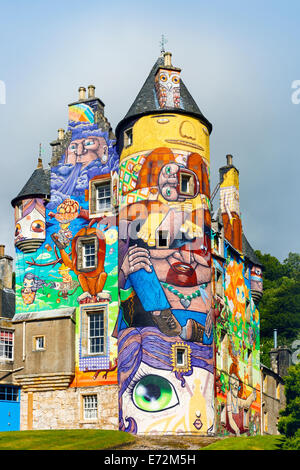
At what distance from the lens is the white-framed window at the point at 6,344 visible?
158 ft

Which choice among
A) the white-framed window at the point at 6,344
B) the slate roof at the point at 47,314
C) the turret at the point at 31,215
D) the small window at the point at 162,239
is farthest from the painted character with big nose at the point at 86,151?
the white-framed window at the point at 6,344

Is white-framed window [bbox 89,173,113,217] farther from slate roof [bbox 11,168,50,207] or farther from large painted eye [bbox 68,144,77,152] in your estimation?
slate roof [bbox 11,168,50,207]

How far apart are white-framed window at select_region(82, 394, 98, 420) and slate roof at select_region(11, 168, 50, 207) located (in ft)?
40.4

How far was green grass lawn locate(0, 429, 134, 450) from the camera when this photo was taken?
3700 centimetres

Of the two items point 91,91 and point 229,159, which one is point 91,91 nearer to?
point 91,91

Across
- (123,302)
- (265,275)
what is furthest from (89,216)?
(265,275)

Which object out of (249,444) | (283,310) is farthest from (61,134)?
(283,310)

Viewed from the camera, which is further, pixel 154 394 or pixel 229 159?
pixel 229 159

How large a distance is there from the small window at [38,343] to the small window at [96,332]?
2.97m

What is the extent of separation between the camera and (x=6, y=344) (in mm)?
48500

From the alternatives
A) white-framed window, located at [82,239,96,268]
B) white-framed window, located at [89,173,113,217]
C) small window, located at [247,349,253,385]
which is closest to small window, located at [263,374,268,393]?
small window, located at [247,349,253,385]

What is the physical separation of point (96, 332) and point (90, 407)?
4.10 meters
